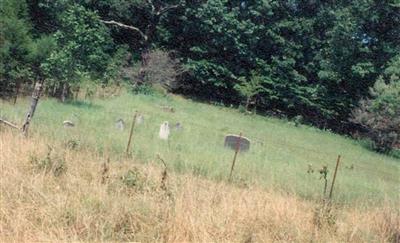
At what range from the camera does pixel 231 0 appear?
1879 inches

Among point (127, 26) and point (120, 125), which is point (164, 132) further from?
point (127, 26)

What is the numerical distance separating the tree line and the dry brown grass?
94.8 ft

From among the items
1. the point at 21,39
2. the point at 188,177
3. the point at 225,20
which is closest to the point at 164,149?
the point at 188,177

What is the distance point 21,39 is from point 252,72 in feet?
81.2

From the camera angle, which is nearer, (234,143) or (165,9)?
(234,143)

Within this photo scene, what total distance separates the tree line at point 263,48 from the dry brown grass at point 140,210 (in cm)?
2891

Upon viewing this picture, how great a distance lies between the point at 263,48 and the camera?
4694cm

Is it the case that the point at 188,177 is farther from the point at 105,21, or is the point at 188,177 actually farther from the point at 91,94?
the point at 105,21

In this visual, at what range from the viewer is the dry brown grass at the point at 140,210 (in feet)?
19.2

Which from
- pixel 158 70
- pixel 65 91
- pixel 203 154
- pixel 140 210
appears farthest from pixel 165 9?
pixel 140 210

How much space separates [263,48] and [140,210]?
41.7 m

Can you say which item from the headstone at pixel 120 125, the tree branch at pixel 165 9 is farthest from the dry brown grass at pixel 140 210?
the tree branch at pixel 165 9

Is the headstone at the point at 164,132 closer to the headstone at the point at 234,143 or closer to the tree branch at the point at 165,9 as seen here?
the headstone at the point at 234,143

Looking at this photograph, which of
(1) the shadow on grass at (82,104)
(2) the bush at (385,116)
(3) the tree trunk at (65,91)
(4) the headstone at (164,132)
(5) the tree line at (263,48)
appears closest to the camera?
(4) the headstone at (164,132)
